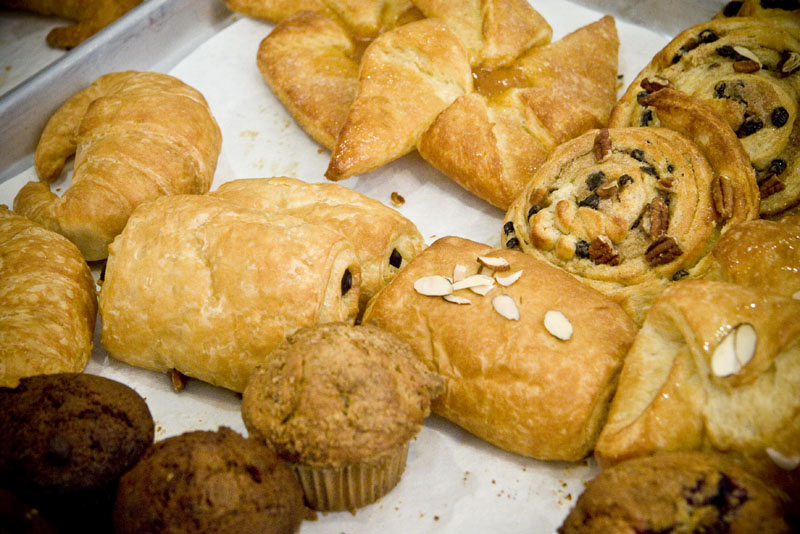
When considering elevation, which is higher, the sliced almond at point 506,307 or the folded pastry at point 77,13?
the sliced almond at point 506,307

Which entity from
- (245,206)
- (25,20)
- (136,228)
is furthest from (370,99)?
(25,20)

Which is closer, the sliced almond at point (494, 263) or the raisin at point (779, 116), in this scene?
the sliced almond at point (494, 263)

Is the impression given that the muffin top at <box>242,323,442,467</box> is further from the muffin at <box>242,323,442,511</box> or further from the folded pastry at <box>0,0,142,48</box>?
the folded pastry at <box>0,0,142,48</box>

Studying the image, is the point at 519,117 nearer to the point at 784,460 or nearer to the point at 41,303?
the point at 784,460

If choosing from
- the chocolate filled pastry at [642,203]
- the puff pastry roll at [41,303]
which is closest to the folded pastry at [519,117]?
the chocolate filled pastry at [642,203]

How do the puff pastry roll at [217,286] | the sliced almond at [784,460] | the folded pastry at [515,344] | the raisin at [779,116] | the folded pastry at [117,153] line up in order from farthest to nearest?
the folded pastry at [117,153] < the raisin at [779,116] < the puff pastry roll at [217,286] < the folded pastry at [515,344] < the sliced almond at [784,460]

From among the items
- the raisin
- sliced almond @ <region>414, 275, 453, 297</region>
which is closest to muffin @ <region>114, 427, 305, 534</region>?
sliced almond @ <region>414, 275, 453, 297</region>

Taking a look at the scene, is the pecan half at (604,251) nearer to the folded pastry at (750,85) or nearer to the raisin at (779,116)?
the folded pastry at (750,85)
